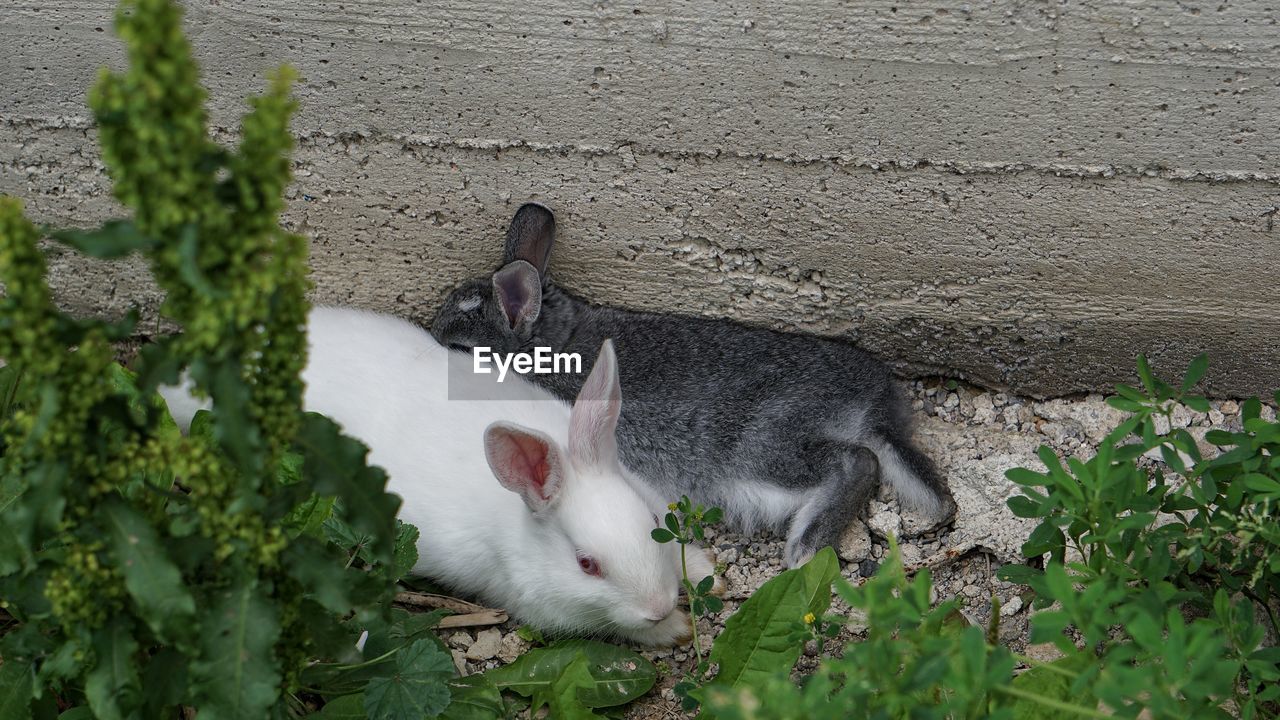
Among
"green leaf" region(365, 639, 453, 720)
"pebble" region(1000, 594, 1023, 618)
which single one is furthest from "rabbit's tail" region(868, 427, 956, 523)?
"green leaf" region(365, 639, 453, 720)

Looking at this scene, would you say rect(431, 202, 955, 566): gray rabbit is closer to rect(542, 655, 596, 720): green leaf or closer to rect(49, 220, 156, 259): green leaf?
rect(542, 655, 596, 720): green leaf

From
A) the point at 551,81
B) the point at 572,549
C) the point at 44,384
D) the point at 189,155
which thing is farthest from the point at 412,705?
the point at 551,81

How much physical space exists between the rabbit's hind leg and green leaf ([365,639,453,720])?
1.32 meters

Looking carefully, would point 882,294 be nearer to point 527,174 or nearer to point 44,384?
point 527,174

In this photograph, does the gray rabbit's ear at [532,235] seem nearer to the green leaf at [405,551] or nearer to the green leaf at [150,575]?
the green leaf at [405,551]

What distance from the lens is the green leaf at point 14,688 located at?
2.30 m

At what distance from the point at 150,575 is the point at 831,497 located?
221 centimetres

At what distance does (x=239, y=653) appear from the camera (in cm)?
188

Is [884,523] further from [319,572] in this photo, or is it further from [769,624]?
[319,572]

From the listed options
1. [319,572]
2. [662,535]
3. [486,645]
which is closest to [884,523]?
[662,535]

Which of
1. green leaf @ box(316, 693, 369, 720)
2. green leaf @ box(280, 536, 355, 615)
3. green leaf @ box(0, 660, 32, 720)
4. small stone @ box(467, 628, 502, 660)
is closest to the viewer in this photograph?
green leaf @ box(280, 536, 355, 615)

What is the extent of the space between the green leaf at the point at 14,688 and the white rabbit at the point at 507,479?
3.50 feet

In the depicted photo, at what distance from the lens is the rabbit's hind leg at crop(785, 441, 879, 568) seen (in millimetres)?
3561

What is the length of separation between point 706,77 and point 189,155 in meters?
1.80
